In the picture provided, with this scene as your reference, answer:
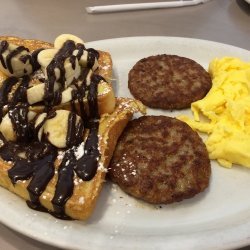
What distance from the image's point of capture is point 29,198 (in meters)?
1.46

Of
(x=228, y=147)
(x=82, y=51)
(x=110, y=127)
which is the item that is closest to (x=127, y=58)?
(x=82, y=51)

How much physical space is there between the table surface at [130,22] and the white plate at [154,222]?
1.54 meters

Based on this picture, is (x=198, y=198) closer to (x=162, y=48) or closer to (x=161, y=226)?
(x=161, y=226)

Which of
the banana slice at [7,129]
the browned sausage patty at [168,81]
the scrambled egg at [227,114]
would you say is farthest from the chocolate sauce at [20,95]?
the scrambled egg at [227,114]

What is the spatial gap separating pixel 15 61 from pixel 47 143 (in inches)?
17.6

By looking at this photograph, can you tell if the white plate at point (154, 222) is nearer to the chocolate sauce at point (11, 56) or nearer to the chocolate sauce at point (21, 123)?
the chocolate sauce at point (21, 123)

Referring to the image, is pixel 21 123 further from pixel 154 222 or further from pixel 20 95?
pixel 154 222

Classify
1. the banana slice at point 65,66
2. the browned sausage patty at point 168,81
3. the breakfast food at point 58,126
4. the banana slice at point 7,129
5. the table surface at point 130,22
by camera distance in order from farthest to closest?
1. the table surface at point 130,22
2. the browned sausage patty at point 168,81
3. the banana slice at point 65,66
4. the banana slice at point 7,129
5. the breakfast food at point 58,126

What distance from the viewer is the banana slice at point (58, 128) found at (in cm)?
153

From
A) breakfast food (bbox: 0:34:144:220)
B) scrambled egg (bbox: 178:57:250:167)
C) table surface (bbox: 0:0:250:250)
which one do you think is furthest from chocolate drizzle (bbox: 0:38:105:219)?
table surface (bbox: 0:0:250:250)

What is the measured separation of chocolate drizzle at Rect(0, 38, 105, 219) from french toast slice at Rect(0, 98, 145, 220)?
0.05 feet

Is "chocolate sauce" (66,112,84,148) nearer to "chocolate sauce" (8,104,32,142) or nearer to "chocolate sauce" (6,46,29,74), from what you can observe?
"chocolate sauce" (8,104,32,142)

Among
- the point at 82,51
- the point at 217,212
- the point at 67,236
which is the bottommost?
the point at 217,212

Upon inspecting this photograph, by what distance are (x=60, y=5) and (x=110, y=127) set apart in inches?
76.0
